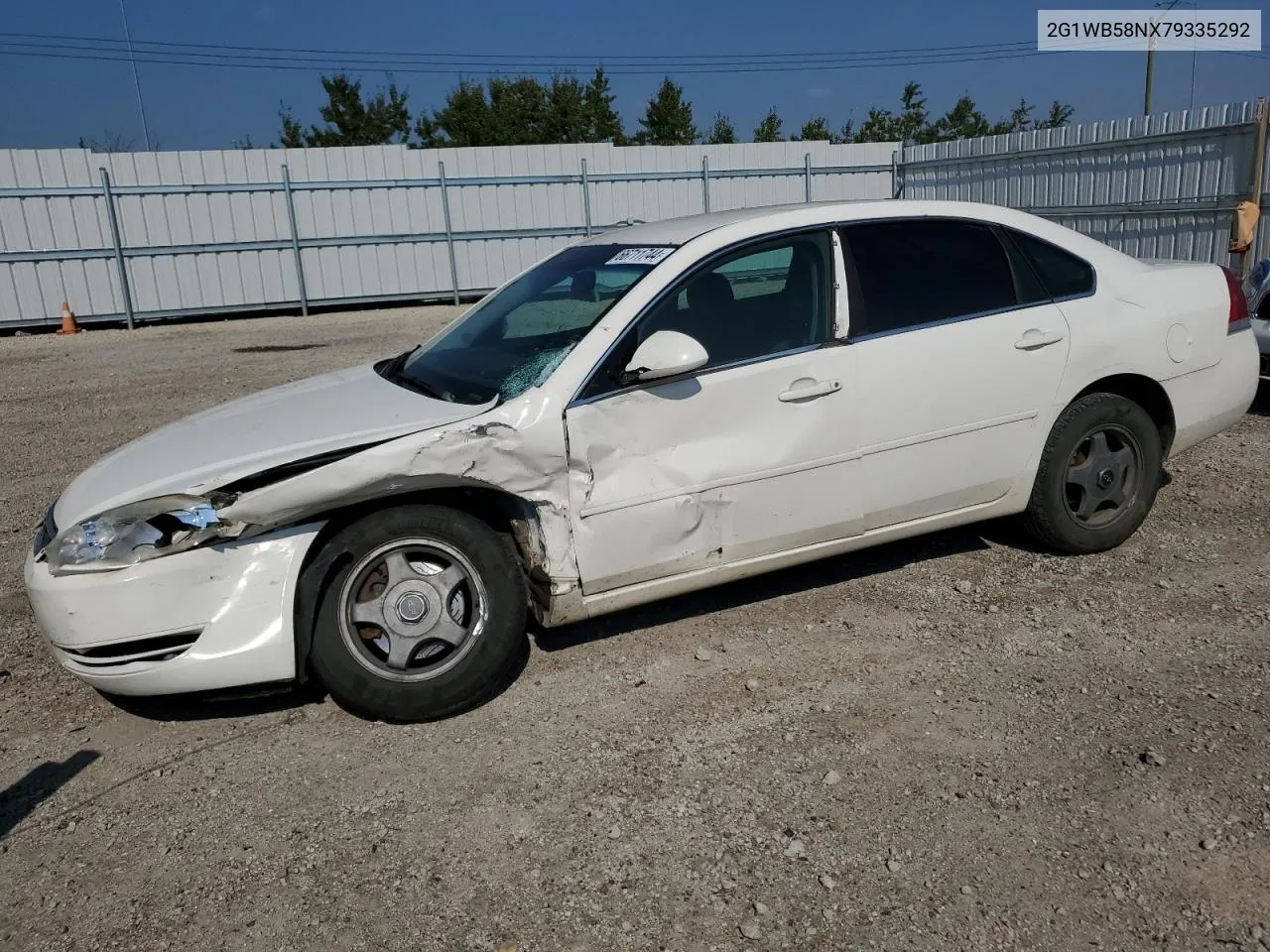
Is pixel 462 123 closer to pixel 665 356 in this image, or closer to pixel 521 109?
pixel 521 109

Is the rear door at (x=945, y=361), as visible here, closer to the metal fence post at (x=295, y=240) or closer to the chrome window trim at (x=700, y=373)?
the chrome window trim at (x=700, y=373)

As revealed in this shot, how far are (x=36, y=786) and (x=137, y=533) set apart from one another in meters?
0.87

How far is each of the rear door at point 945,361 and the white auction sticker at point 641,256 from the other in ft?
2.47

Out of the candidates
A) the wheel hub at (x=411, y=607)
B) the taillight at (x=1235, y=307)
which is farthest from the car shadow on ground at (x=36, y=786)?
the taillight at (x=1235, y=307)

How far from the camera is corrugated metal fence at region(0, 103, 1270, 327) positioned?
658 inches

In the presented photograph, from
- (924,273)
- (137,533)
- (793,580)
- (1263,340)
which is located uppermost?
(924,273)

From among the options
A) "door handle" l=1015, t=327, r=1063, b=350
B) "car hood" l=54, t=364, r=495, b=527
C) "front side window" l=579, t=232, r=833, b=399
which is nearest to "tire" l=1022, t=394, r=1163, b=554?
"door handle" l=1015, t=327, r=1063, b=350

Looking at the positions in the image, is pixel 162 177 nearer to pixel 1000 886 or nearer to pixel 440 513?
pixel 440 513

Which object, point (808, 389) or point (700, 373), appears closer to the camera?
point (700, 373)

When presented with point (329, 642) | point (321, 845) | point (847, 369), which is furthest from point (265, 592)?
point (847, 369)

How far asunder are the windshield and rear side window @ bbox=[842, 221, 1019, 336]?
821mm

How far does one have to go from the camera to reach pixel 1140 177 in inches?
547

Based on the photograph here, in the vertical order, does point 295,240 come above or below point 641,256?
below

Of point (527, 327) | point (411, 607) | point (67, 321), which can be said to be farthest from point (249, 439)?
point (67, 321)
